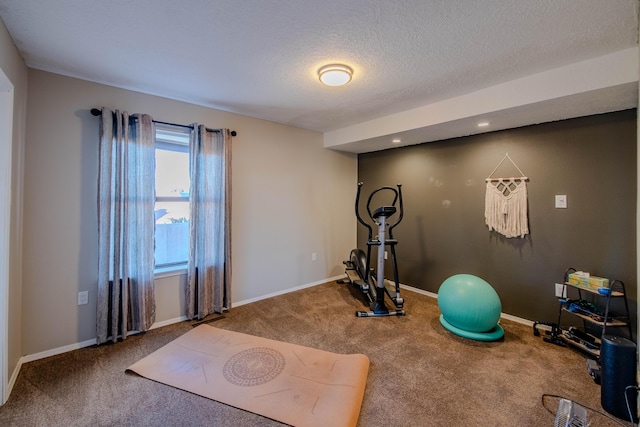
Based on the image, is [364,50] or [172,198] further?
[172,198]

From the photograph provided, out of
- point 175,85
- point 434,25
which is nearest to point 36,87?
point 175,85

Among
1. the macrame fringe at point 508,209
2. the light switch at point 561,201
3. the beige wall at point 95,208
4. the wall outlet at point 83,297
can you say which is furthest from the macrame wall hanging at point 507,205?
the wall outlet at point 83,297

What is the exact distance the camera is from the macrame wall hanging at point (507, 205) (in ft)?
9.84

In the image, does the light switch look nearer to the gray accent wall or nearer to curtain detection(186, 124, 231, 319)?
the gray accent wall

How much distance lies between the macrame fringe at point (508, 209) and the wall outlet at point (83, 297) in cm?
430

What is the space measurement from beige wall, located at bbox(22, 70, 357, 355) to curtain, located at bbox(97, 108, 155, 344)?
0.45 ft

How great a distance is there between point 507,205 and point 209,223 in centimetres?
343

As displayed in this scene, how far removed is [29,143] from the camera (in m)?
2.18

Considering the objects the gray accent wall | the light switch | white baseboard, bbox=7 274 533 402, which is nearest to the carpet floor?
white baseboard, bbox=7 274 533 402

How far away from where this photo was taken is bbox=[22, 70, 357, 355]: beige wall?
2234 mm

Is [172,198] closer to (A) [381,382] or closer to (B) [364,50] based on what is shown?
(B) [364,50]

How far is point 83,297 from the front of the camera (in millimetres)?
2430

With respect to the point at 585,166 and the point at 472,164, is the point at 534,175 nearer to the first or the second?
the point at 585,166

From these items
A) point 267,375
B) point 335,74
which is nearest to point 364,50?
point 335,74
